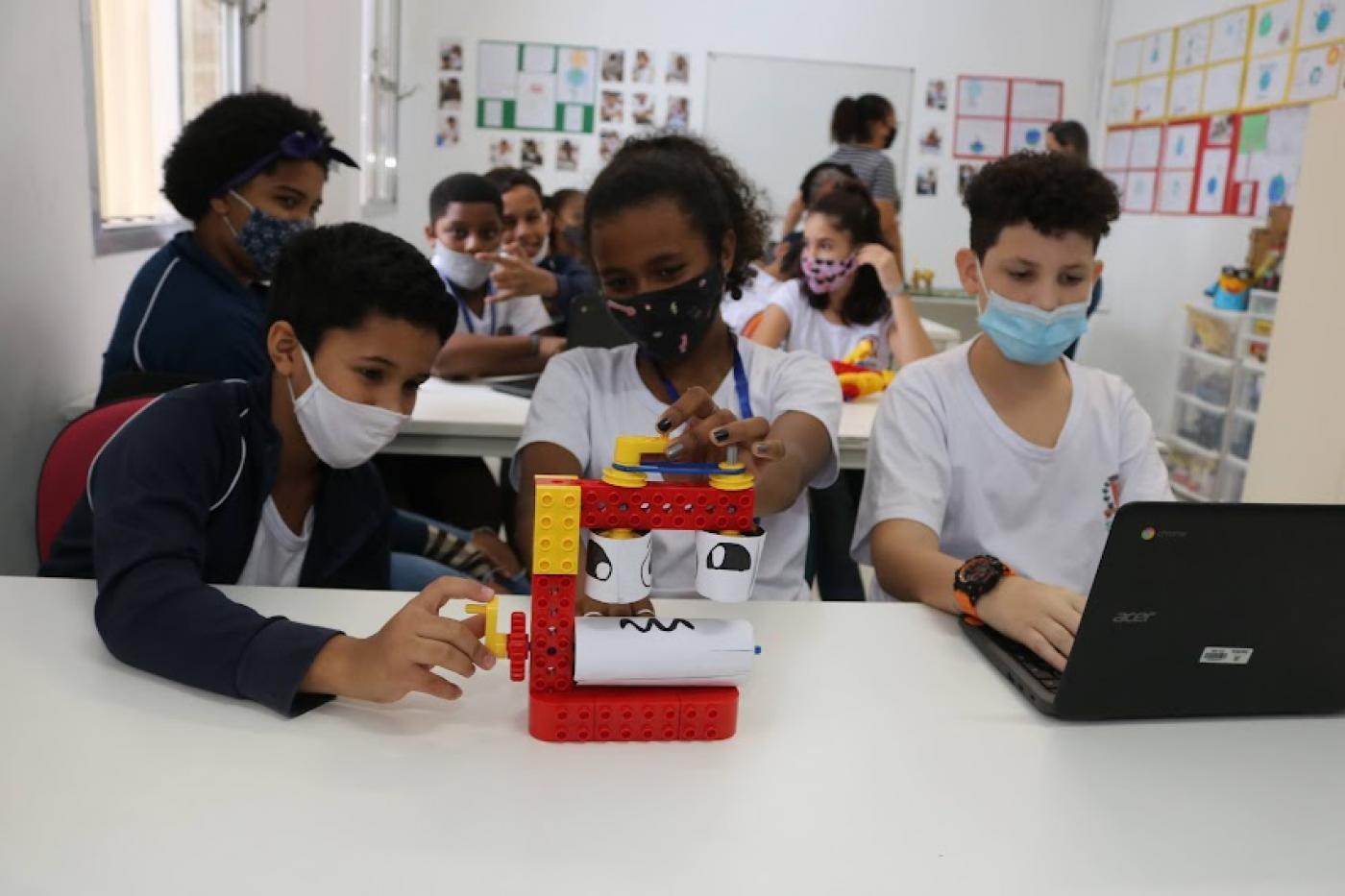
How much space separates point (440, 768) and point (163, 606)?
1.05 ft

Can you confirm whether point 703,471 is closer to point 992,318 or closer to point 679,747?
point 679,747

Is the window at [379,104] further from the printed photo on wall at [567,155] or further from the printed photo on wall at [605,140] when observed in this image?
the printed photo on wall at [605,140]

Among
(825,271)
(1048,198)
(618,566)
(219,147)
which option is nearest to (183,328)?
(219,147)

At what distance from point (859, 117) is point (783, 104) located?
142 cm

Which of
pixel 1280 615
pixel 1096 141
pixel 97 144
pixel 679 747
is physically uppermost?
pixel 1096 141

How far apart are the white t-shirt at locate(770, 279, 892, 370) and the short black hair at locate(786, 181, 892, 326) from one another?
0.02m

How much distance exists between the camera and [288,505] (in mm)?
1343

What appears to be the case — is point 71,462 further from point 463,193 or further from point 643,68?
point 643,68

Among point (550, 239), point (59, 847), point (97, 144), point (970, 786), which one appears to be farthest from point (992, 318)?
point (550, 239)

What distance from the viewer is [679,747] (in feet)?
2.88

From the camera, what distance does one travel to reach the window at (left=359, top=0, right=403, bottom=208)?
5.14m

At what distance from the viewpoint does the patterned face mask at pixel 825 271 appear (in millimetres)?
3025

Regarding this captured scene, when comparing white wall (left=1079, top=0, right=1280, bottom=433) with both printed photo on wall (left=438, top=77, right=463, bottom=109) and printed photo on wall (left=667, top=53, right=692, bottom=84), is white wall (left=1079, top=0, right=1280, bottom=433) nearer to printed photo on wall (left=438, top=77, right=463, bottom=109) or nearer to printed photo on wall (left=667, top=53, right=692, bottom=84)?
printed photo on wall (left=667, top=53, right=692, bottom=84)

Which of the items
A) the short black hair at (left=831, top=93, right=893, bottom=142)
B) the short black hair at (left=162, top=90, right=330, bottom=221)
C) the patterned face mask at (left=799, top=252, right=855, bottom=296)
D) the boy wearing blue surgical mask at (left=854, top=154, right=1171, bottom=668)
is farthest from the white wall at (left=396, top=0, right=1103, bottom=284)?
the boy wearing blue surgical mask at (left=854, top=154, right=1171, bottom=668)
